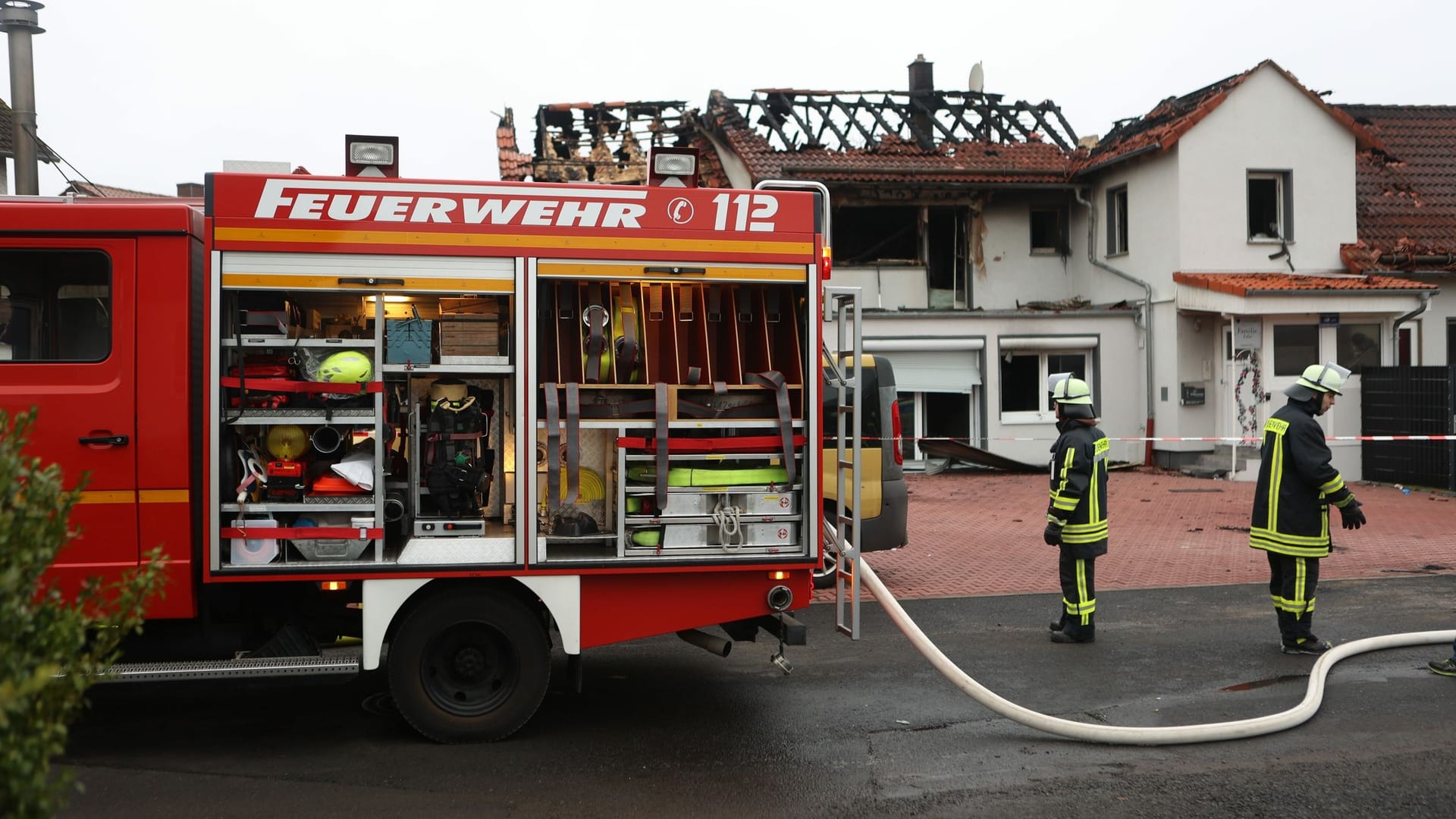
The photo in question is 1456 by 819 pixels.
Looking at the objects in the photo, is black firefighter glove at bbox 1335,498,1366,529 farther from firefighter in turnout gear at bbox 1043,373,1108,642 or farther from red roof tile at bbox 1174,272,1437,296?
red roof tile at bbox 1174,272,1437,296

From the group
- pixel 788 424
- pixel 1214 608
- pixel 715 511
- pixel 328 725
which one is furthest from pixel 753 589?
pixel 1214 608

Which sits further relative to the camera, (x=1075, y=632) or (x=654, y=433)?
(x=1075, y=632)

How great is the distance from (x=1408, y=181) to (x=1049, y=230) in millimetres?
6457

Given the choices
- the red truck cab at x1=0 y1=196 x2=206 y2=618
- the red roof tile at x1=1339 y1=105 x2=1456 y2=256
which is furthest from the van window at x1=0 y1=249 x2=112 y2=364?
the red roof tile at x1=1339 y1=105 x2=1456 y2=256

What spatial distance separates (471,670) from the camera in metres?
6.03

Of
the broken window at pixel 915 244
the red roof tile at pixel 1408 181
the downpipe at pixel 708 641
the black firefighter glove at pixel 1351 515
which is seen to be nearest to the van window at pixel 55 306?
the downpipe at pixel 708 641

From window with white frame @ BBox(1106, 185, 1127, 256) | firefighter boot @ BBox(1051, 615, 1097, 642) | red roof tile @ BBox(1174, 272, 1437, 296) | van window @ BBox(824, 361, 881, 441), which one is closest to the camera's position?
firefighter boot @ BBox(1051, 615, 1097, 642)

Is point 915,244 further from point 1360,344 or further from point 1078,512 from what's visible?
point 1078,512

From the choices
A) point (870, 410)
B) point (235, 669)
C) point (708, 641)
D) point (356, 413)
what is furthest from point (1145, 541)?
point (235, 669)

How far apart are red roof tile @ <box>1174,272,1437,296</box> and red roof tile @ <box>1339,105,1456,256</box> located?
124cm

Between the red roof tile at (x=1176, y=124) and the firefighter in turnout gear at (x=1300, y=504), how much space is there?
1360 centimetres

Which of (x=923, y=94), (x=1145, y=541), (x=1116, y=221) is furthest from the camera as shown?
(x=923, y=94)

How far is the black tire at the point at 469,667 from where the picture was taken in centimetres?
590

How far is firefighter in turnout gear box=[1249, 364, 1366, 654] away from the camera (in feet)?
25.4
